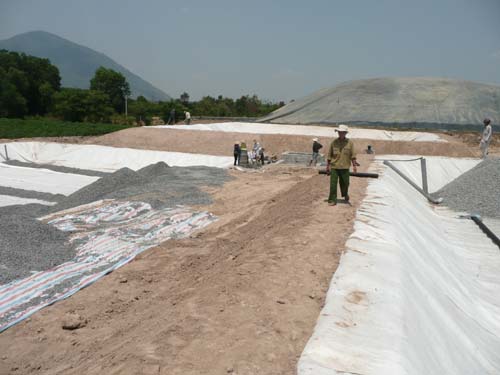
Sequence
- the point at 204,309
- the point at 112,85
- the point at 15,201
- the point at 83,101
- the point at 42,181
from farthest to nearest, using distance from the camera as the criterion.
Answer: the point at 112,85 → the point at 83,101 → the point at 42,181 → the point at 15,201 → the point at 204,309

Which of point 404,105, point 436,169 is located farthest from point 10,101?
point 436,169

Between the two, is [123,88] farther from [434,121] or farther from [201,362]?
[201,362]

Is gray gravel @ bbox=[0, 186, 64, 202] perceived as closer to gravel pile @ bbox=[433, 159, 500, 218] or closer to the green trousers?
the green trousers

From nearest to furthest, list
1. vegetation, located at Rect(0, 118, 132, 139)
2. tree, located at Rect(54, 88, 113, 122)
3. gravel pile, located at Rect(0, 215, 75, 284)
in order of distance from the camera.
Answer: gravel pile, located at Rect(0, 215, 75, 284) < vegetation, located at Rect(0, 118, 132, 139) < tree, located at Rect(54, 88, 113, 122)

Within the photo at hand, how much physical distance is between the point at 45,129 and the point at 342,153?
98.0 feet

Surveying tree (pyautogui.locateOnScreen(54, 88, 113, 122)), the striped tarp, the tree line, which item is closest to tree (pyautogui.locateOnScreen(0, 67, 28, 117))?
the tree line

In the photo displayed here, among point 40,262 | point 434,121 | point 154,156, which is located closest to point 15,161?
point 154,156

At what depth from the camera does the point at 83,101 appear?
44.6m

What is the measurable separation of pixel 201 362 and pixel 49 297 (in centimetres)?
355

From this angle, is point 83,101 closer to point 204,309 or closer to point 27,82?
point 27,82

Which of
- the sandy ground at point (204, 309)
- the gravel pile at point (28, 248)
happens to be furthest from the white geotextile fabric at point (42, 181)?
the sandy ground at point (204, 309)

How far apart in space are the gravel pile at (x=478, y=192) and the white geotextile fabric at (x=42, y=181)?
1263cm

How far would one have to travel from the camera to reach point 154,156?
22.3 m

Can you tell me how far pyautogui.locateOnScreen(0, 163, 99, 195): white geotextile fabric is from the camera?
14234 millimetres
